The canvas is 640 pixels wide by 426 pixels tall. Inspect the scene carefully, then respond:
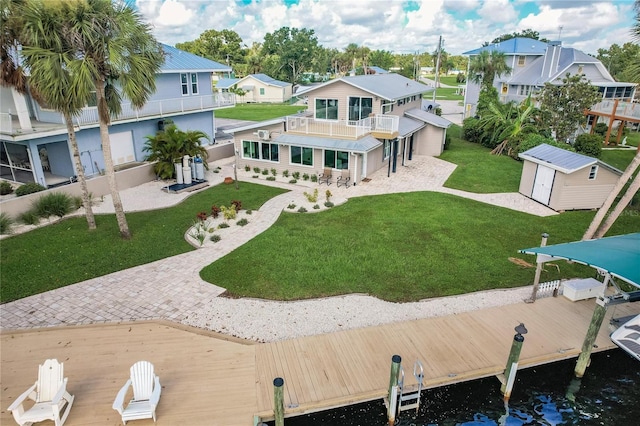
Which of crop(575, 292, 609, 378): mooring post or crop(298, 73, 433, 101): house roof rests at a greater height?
crop(298, 73, 433, 101): house roof

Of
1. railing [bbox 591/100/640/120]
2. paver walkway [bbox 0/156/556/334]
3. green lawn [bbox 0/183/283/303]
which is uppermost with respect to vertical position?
railing [bbox 591/100/640/120]

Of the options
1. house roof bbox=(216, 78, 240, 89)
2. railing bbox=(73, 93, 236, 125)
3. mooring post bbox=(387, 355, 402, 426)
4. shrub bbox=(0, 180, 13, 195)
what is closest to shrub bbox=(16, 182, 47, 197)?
shrub bbox=(0, 180, 13, 195)

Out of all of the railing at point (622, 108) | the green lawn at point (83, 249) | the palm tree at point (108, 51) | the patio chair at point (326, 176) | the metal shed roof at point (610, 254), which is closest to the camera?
the metal shed roof at point (610, 254)

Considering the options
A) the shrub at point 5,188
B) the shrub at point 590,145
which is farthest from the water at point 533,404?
the shrub at point 590,145

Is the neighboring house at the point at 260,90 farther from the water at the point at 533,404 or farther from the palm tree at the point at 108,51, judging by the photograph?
the water at the point at 533,404

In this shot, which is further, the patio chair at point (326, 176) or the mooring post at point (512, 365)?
the patio chair at point (326, 176)

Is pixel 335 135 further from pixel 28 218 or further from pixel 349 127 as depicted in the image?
pixel 28 218

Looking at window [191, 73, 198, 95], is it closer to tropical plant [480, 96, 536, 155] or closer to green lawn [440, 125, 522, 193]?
green lawn [440, 125, 522, 193]
